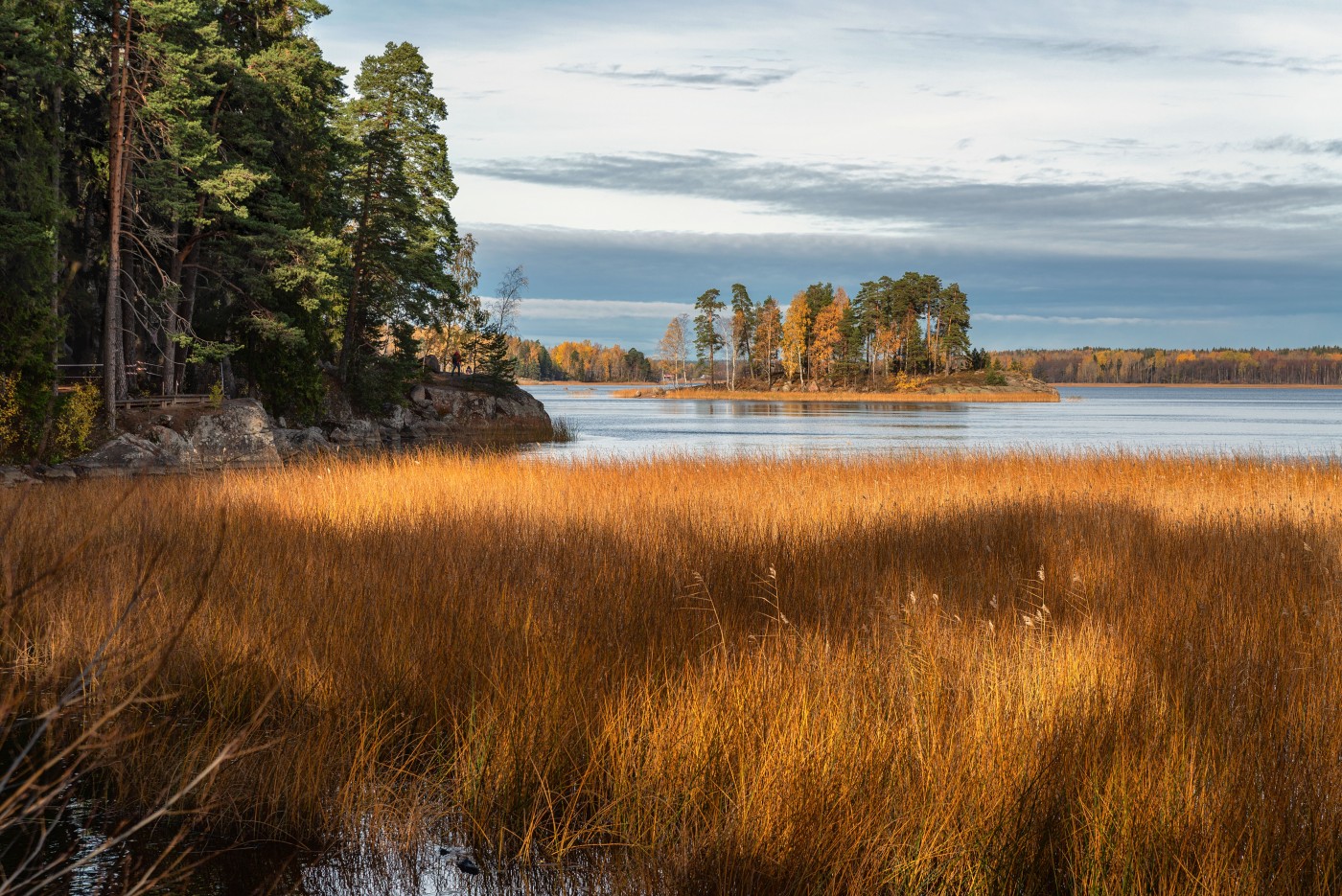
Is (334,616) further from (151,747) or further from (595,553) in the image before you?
(595,553)

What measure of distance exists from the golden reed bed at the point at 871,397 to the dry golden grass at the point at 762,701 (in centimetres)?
7855

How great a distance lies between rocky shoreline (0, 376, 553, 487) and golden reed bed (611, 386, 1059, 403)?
47829mm

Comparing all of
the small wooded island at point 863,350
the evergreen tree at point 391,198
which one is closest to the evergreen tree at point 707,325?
the small wooded island at point 863,350

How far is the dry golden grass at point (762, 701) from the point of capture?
332cm

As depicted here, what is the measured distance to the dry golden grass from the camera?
3322 mm

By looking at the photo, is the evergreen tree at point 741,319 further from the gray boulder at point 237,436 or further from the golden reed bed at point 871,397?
the gray boulder at point 237,436

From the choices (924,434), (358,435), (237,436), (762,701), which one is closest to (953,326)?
(924,434)

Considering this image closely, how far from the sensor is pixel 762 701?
13.7 feet

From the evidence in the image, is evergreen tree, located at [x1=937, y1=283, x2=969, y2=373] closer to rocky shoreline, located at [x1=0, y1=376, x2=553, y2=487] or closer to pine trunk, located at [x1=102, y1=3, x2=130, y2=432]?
rocky shoreline, located at [x1=0, y1=376, x2=553, y2=487]

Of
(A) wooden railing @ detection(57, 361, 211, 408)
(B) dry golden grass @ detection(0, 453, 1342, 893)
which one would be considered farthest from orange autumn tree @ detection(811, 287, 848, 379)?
(B) dry golden grass @ detection(0, 453, 1342, 893)

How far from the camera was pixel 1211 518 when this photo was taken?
33.4ft

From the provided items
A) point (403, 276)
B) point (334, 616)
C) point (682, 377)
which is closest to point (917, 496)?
point (334, 616)

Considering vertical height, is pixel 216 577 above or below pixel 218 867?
above

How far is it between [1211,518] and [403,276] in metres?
33.0
